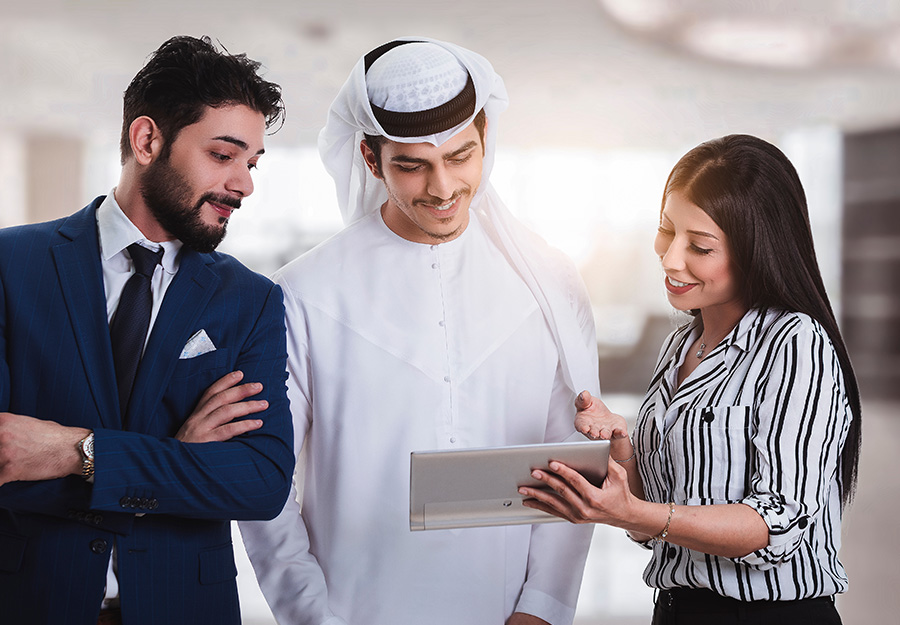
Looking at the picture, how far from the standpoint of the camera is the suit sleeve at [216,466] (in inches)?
64.4

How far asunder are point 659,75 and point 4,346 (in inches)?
150

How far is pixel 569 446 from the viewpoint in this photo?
5.39ft

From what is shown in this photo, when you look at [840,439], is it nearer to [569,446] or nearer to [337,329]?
[569,446]

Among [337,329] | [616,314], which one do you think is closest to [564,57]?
[616,314]

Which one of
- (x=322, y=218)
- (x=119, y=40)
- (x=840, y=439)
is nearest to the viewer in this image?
(x=840, y=439)

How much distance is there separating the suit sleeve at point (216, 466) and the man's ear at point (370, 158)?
452mm

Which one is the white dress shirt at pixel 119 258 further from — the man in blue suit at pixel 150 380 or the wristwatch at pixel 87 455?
the wristwatch at pixel 87 455

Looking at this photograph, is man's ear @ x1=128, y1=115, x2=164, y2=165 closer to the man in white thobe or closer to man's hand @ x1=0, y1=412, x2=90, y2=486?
the man in white thobe

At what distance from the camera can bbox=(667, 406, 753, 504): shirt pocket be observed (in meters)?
1.74

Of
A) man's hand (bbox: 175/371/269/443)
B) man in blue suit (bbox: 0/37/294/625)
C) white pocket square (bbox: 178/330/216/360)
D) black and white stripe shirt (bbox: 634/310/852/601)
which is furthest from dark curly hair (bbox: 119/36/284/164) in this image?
black and white stripe shirt (bbox: 634/310/852/601)

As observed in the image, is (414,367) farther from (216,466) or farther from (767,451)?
(767,451)

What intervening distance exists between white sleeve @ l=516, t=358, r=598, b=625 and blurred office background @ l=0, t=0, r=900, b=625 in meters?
2.35

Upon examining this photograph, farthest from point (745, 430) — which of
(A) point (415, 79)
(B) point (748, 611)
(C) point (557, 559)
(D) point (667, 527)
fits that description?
(A) point (415, 79)

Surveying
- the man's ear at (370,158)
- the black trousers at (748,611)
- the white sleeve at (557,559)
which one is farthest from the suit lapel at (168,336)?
the black trousers at (748,611)
